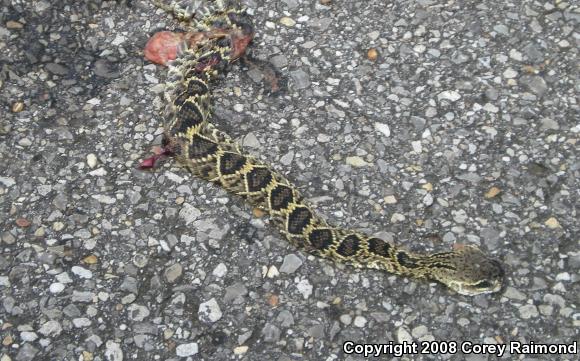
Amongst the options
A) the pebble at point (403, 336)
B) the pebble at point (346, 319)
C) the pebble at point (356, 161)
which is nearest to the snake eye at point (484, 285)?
the pebble at point (403, 336)

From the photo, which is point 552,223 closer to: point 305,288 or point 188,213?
point 305,288

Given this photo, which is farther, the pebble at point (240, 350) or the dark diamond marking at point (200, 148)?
the dark diamond marking at point (200, 148)

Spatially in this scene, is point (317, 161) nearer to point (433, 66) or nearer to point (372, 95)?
point (372, 95)

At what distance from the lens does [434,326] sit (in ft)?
18.5

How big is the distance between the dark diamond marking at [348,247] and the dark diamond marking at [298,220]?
330 millimetres

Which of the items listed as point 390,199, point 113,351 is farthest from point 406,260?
point 113,351

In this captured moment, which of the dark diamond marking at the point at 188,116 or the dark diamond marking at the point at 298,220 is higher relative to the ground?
the dark diamond marking at the point at 188,116

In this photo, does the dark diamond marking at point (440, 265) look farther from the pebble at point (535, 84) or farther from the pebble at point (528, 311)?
the pebble at point (535, 84)

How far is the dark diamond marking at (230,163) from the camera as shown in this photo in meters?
6.39

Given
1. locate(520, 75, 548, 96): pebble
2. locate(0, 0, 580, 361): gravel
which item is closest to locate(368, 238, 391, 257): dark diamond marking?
locate(0, 0, 580, 361): gravel

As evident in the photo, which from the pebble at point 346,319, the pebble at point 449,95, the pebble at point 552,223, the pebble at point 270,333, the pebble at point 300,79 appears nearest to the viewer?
the pebble at point 270,333

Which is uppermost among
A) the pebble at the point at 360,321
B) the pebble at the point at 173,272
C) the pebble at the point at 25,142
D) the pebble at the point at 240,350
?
the pebble at the point at 25,142

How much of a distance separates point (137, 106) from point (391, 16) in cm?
271

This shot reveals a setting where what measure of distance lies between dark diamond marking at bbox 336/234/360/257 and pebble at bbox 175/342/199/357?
1.31 metres
